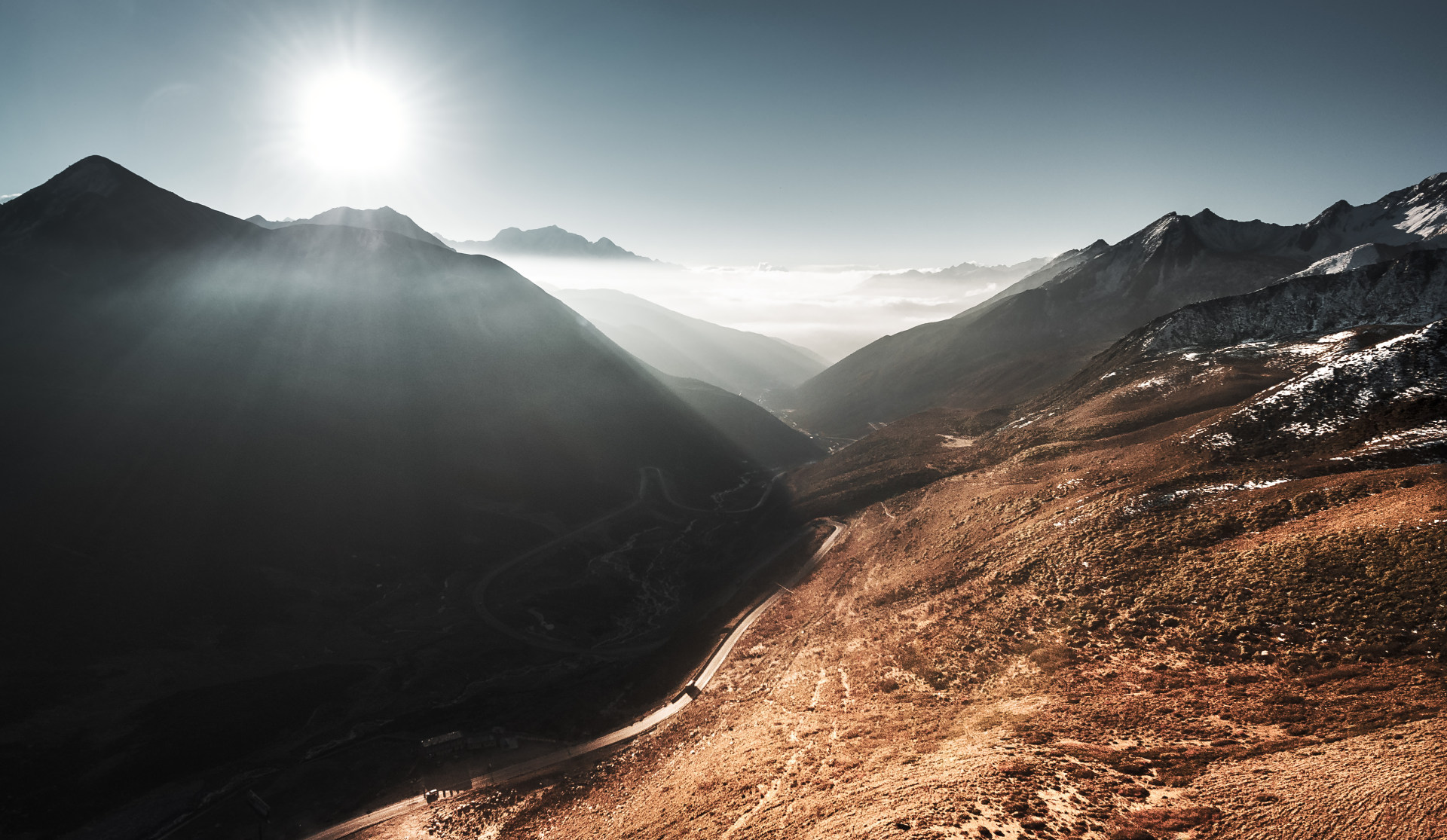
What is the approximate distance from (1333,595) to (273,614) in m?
94.2

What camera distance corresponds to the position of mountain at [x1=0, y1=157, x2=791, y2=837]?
158 ft

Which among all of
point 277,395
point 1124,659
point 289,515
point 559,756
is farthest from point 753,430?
point 1124,659

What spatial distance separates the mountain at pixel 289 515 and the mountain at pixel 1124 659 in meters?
20.3

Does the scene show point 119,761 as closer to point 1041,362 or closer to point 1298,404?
point 1298,404

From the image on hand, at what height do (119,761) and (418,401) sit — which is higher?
(418,401)

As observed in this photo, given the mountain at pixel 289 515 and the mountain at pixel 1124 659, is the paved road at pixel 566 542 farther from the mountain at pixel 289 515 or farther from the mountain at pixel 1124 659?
the mountain at pixel 1124 659

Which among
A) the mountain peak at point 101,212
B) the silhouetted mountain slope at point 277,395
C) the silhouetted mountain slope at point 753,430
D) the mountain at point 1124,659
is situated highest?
the mountain peak at point 101,212

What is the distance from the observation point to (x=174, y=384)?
86562 mm

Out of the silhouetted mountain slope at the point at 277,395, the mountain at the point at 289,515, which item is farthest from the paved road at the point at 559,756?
the silhouetted mountain slope at the point at 277,395

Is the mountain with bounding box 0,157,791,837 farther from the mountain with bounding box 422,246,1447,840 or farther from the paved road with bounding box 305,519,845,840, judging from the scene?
the mountain with bounding box 422,246,1447,840

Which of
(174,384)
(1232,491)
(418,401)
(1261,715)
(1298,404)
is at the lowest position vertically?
(1261,715)

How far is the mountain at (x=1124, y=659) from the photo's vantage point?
18.0 meters

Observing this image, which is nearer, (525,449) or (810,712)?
(810,712)

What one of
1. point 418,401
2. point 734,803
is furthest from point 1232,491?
point 418,401
